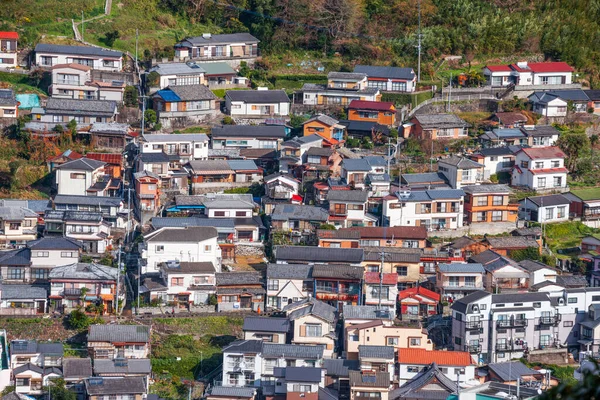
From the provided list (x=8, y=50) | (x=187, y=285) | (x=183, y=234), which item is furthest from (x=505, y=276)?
(x=8, y=50)

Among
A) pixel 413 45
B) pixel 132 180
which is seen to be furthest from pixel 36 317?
pixel 413 45

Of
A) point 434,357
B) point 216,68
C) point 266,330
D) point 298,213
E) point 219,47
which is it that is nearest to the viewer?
point 434,357

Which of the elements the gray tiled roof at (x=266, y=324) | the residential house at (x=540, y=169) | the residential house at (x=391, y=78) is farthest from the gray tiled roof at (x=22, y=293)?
the residential house at (x=391, y=78)

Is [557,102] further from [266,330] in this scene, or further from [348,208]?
[266,330]

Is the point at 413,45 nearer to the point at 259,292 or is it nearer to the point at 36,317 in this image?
the point at 259,292

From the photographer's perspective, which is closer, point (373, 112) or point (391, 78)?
point (373, 112)

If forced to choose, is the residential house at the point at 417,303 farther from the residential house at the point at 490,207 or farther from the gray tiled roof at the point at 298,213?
the residential house at the point at 490,207

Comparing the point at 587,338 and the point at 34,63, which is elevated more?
the point at 34,63
